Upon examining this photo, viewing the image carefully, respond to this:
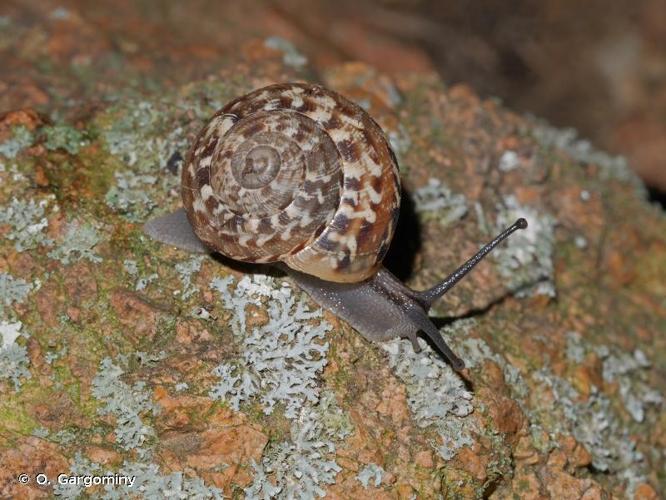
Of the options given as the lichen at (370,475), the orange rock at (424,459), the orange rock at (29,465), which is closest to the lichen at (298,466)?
the lichen at (370,475)

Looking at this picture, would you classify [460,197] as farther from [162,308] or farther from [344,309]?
[162,308]

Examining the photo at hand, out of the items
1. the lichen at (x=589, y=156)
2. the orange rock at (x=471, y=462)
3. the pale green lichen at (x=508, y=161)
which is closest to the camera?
the orange rock at (x=471, y=462)

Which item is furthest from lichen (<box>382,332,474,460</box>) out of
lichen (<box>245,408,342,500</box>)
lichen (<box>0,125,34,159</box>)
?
lichen (<box>0,125,34,159</box>)

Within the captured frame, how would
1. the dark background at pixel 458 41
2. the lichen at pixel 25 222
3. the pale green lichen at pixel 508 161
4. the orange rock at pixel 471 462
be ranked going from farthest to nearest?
the dark background at pixel 458 41, the pale green lichen at pixel 508 161, the lichen at pixel 25 222, the orange rock at pixel 471 462

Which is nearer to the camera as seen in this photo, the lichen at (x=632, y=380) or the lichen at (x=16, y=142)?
the lichen at (x=16, y=142)

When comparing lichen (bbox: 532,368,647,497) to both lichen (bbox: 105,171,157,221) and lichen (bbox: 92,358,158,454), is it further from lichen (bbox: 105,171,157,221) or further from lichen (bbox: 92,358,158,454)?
lichen (bbox: 105,171,157,221)

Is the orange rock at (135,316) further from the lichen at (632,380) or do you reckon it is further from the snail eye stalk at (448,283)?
the lichen at (632,380)

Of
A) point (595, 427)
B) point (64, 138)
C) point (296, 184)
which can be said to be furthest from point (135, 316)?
point (595, 427)

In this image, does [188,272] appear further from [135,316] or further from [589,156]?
[589,156]
